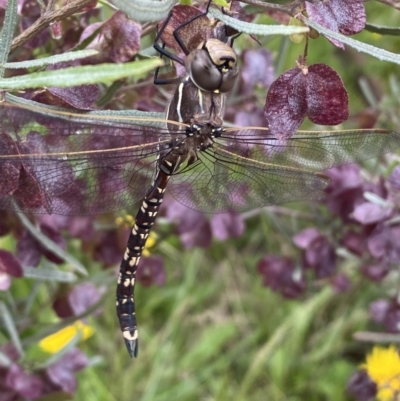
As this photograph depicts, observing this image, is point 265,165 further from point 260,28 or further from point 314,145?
point 260,28

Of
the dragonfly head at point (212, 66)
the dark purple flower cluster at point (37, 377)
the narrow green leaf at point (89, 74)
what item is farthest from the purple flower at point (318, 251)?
the narrow green leaf at point (89, 74)

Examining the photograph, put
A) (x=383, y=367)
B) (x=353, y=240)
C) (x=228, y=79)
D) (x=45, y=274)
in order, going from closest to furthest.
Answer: (x=228, y=79) → (x=45, y=274) → (x=353, y=240) → (x=383, y=367)

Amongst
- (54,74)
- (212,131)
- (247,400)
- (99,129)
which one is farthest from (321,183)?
(247,400)

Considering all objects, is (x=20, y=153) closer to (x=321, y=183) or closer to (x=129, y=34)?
(x=129, y=34)

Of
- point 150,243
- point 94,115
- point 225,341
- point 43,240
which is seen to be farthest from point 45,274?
point 225,341

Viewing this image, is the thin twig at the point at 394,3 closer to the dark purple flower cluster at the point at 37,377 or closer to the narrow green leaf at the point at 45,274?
the narrow green leaf at the point at 45,274

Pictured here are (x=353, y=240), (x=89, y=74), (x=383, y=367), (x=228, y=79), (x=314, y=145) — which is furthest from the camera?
(x=383, y=367)
